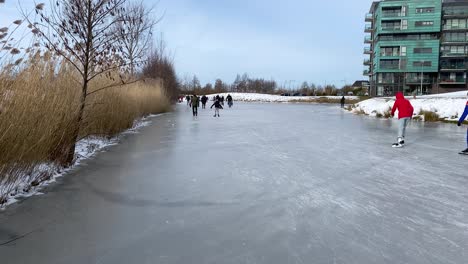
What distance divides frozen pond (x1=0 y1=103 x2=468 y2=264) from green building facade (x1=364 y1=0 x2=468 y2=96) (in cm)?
6223

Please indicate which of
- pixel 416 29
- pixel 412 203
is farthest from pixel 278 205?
pixel 416 29

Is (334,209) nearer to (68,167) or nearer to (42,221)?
(42,221)

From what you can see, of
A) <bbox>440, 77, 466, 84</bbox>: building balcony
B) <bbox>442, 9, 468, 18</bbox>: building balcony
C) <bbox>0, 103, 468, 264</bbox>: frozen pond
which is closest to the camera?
<bbox>0, 103, 468, 264</bbox>: frozen pond

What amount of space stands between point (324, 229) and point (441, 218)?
1.45 metres

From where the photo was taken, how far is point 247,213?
4133mm

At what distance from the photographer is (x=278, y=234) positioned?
355cm

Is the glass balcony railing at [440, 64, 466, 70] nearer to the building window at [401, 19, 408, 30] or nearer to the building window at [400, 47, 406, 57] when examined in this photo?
the building window at [400, 47, 406, 57]

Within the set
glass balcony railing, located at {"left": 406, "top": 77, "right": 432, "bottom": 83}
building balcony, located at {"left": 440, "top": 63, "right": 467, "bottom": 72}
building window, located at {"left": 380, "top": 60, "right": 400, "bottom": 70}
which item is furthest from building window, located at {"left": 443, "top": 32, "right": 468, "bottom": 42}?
building window, located at {"left": 380, "top": 60, "right": 400, "bottom": 70}

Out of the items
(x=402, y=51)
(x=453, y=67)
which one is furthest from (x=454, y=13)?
(x=402, y=51)

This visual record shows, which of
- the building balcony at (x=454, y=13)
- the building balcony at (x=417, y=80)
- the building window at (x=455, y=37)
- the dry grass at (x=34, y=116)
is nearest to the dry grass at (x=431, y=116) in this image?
the dry grass at (x=34, y=116)

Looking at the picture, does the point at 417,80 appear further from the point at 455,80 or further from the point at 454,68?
the point at 454,68

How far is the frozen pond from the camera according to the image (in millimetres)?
3139

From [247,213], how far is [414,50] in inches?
2732

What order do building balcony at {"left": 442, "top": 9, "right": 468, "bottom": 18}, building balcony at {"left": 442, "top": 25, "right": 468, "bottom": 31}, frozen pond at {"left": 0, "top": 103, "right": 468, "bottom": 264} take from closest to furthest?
frozen pond at {"left": 0, "top": 103, "right": 468, "bottom": 264} → building balcony at {"left": 442, "top": 25, "right": 468, "bottom": 31} → building balcony at {"left": 442, "top": 9, "right": 468, "bottom": 18}
